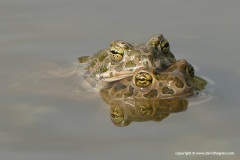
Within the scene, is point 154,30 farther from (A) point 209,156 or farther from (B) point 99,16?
(A) point 209,156

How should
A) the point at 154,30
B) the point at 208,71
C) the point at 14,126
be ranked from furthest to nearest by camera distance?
the point at 154,30 → the point at 208,71 → the point at 14,126

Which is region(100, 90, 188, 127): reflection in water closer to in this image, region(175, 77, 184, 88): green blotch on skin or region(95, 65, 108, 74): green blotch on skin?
region(175, 77, 184, 88): green blotch on skin

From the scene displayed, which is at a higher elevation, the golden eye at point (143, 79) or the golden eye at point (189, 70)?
the golden eye at point (189, 70)

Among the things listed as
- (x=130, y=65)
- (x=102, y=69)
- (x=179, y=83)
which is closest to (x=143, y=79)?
(x=130, y=65)

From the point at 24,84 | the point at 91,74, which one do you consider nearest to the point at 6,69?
the point at 24,84

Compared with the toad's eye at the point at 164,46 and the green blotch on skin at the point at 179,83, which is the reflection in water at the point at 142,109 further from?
the toad's eye at the point at 164,46

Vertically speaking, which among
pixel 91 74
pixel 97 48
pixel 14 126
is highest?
pixel 97 48

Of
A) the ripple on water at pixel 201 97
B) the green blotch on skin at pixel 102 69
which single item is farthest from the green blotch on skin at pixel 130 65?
the ripple on water at pixel 201 97

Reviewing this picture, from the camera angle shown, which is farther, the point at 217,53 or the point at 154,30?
the point at 154,30
